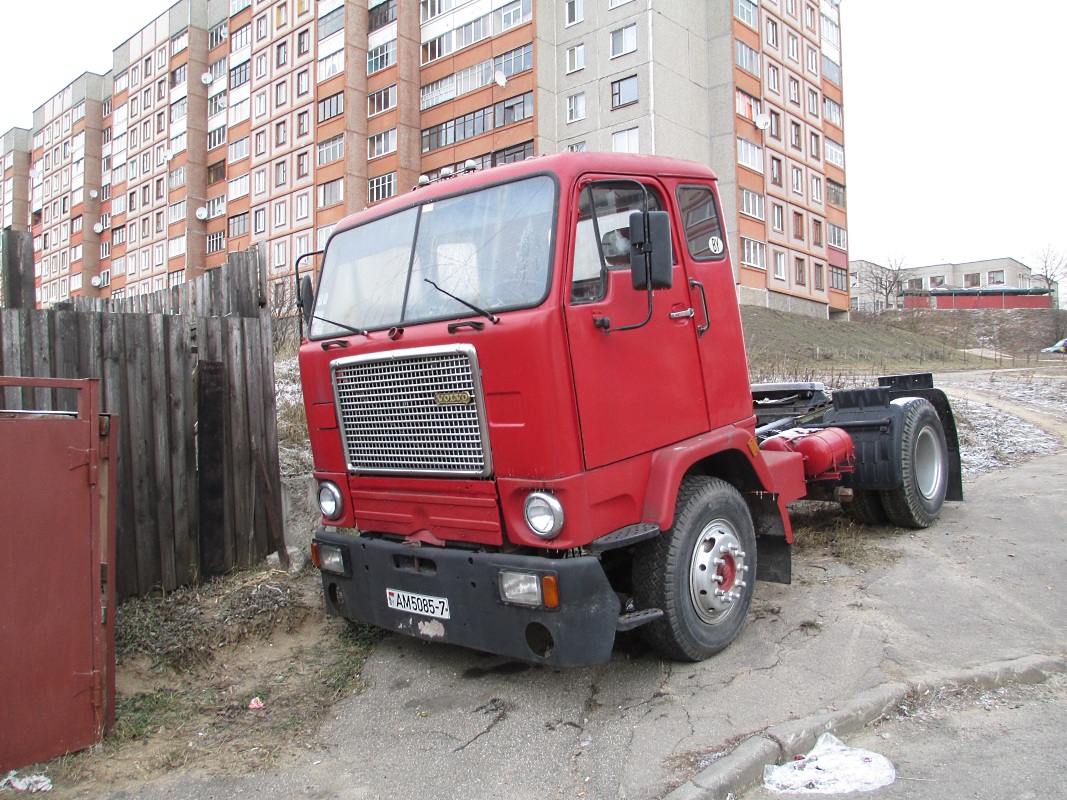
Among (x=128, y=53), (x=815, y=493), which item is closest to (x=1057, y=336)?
(x=815, y=493)

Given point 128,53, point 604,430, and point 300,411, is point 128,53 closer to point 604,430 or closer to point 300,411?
point 300,411

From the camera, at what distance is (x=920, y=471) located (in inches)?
297

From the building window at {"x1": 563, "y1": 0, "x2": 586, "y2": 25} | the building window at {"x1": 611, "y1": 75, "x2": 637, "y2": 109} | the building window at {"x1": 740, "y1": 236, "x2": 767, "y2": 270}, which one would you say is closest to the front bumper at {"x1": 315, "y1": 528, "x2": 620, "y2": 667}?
the building window at {"x1": 611, "y1": 75, "x2": 637, "y2": 109}

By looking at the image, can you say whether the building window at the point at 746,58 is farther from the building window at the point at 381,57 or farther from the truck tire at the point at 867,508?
the truck tire at the point at 867,508

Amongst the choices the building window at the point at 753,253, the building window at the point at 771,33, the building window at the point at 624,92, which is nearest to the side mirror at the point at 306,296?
the building window at the point at 624,92

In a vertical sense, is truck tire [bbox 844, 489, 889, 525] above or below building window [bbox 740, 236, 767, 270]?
below

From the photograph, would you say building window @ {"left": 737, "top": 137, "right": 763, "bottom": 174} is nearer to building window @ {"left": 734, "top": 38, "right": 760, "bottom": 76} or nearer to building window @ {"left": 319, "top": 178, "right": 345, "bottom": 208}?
building window @ {"left": 734, "top": 38, "right": 760, "bottom": 76}

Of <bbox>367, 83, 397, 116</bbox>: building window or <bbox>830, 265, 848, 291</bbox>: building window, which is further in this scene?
<bbox>830, 265, 848, 291</bbox>: building window

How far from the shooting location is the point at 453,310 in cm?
413

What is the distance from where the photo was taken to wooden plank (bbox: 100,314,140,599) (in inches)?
205

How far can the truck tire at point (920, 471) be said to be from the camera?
7.20 meters

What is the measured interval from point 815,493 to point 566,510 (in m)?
4.12

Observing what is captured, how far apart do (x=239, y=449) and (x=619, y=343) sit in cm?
328

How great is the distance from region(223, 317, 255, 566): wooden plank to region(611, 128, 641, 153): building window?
33009 mm
